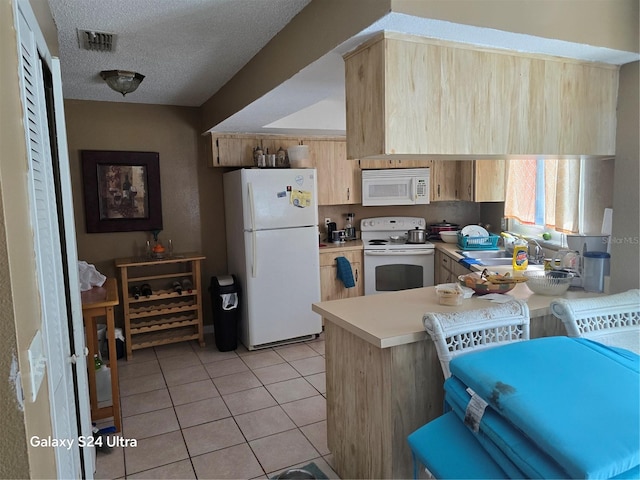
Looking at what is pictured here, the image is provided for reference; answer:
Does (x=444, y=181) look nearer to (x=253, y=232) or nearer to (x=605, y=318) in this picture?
(x=253, y=232)

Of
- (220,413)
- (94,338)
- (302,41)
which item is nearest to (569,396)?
(302,41)

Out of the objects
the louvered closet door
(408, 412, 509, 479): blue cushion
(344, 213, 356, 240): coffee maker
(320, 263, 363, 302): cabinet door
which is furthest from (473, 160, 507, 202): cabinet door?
the louvered closet door

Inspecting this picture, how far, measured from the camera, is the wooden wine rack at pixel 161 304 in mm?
4023

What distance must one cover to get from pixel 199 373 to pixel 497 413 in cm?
284

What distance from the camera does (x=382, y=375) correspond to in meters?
1.83

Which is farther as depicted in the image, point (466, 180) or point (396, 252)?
point (466, 180)

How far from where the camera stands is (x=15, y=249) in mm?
1022

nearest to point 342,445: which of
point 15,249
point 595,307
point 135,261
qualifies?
point 595,307

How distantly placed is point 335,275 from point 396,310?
2.42 m

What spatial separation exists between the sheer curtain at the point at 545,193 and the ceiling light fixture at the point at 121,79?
3.19 metres

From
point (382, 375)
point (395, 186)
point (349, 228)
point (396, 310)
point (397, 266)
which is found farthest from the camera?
point (349, 228)

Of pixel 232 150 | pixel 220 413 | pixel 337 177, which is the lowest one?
pixel 220 413

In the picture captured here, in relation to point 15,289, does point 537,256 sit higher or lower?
lower

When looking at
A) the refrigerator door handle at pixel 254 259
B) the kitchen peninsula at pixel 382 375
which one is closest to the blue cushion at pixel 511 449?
the kitchen peninsula at pixel 382 375
